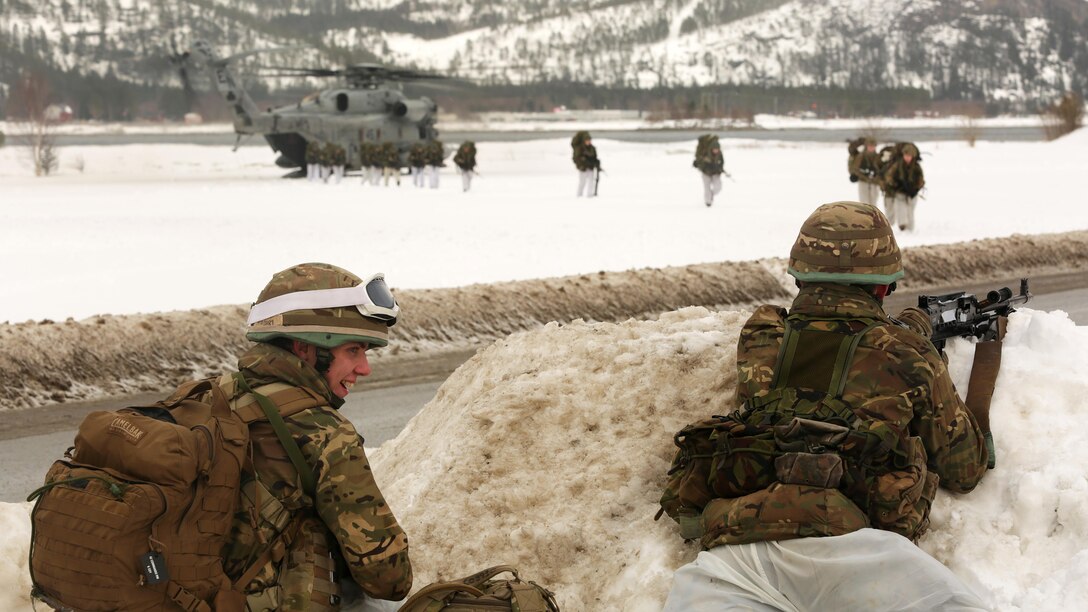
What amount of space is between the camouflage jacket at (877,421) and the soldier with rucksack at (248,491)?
1.05 m

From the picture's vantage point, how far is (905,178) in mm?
18328

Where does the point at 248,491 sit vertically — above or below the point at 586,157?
above

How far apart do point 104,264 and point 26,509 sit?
11204 mm

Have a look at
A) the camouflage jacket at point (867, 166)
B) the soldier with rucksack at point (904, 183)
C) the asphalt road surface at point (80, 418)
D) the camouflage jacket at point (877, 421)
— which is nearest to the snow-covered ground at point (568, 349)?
the camouflage jacket at point (877, 421)

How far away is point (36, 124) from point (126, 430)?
69564 millimetres

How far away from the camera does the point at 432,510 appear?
13.7 ft

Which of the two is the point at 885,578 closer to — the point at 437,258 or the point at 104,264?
the point at 437,258

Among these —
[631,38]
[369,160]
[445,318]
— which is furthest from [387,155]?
[631,38]

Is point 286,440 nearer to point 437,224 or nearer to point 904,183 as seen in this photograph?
point 904,183

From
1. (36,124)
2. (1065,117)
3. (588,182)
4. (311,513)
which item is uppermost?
(36,124)

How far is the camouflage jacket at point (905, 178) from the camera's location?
18.3 meters

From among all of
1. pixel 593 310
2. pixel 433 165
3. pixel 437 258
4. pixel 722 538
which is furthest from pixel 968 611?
pixel 433 165

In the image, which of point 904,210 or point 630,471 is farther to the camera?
point 904,210

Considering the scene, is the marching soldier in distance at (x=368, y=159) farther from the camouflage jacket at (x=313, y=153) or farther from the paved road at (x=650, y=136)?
the paved road at (x=650, y=136)
